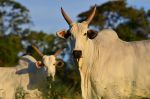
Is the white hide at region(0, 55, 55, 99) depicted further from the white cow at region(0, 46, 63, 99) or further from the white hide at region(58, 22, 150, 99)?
the white hide at region(58, 22, 150, 99)

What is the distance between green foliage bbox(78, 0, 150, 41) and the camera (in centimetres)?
3906

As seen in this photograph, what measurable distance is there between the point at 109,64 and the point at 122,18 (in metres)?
29.4

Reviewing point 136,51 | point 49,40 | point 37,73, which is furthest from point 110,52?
point 49,40

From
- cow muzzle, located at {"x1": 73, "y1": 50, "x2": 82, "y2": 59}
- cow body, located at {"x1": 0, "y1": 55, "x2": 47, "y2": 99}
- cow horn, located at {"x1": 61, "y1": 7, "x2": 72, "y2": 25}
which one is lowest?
cow body, located at {"x1": 0, "y1": 55, "x2": 47, "y2": 99}

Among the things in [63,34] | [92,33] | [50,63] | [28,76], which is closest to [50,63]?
[50,63]

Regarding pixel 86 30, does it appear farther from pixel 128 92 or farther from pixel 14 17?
pixel 14 17

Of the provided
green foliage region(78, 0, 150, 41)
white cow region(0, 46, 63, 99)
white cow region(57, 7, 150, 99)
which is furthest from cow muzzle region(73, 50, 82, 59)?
green foliage region(78, 0, 150, 41)

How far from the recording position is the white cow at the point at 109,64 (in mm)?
11289

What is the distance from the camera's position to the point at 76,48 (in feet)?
37.1

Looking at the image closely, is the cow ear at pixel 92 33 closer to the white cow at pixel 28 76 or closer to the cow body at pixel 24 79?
the cow body at pixel 24 79

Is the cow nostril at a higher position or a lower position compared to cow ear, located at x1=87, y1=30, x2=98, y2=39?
lower

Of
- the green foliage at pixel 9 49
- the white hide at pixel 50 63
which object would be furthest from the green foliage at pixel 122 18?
the white hide at pixel 50 63

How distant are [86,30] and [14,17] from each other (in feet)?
116

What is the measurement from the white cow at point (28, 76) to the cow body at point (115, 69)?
4958 mm
